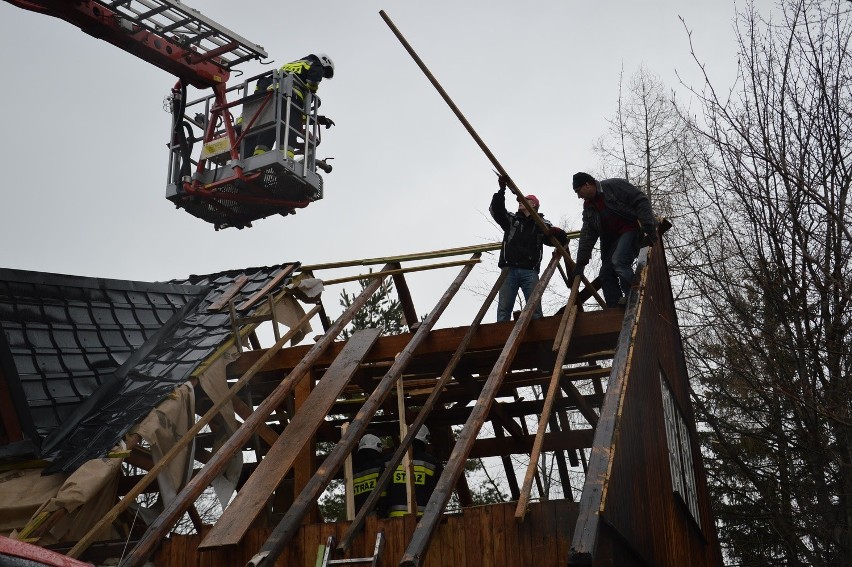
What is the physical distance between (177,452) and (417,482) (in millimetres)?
2018

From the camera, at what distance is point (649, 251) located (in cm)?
894

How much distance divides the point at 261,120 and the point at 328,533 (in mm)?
11892

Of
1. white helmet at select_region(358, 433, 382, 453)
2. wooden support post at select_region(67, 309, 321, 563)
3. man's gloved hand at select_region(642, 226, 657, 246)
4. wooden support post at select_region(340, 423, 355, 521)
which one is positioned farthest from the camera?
man's gloved hand at select_region(642, 226, 657, 246)

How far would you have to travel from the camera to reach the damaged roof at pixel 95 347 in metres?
7.74

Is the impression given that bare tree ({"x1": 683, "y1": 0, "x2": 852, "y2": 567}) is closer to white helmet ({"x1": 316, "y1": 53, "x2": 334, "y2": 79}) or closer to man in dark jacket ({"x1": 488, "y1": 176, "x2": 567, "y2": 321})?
man in dark jacket ({"x1": 488, "y1": 176, "x2": 567, "y2": 321})

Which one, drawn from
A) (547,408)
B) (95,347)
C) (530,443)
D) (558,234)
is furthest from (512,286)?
(95,347)

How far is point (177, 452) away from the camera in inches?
297

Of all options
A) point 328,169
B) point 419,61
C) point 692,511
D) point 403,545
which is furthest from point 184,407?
point 328,169

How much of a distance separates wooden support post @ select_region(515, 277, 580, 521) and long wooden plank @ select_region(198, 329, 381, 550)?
1.91 metres

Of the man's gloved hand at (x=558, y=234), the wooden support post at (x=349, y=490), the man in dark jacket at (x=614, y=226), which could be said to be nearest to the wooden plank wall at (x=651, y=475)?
the man in dark jacket at (x=614, y=226)

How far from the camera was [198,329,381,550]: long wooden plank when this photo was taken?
21.0 feet

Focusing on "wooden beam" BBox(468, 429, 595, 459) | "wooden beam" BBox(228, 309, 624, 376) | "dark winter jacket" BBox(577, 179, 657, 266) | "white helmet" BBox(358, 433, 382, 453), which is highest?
"dark winter jacket" BBox(577, 179, 657, 266)

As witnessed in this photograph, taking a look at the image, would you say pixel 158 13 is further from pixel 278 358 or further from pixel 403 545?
pixel 403 545

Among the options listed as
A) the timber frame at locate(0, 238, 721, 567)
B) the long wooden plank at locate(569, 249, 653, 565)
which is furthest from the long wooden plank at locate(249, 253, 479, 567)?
the long wooden plank at locate(569, 249, 653, 565)
